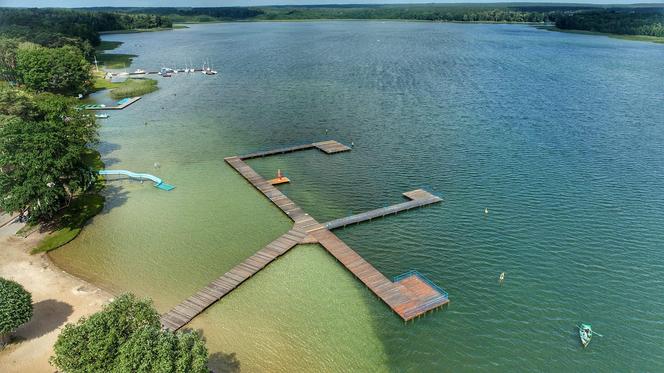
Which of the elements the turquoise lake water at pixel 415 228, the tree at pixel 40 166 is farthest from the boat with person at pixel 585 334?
the tree at pixel 40 166

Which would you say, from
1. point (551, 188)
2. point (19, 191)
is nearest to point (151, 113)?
point (19, 191)

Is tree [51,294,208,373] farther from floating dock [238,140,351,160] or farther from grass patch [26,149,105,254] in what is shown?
floating dock [238,140,351,160]

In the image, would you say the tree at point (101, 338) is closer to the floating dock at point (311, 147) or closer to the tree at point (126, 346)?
the tree at point (126, 346)

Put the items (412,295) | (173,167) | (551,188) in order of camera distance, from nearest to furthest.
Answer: (412,295), (551,188), (173,167)

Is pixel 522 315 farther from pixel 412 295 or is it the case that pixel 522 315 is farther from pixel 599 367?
pixel 412 295

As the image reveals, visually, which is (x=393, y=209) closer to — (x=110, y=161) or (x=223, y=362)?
(x=223, y=362)

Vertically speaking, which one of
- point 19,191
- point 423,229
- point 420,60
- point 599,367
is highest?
point 420,60

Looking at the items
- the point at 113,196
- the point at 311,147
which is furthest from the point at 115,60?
the point at 113,196
